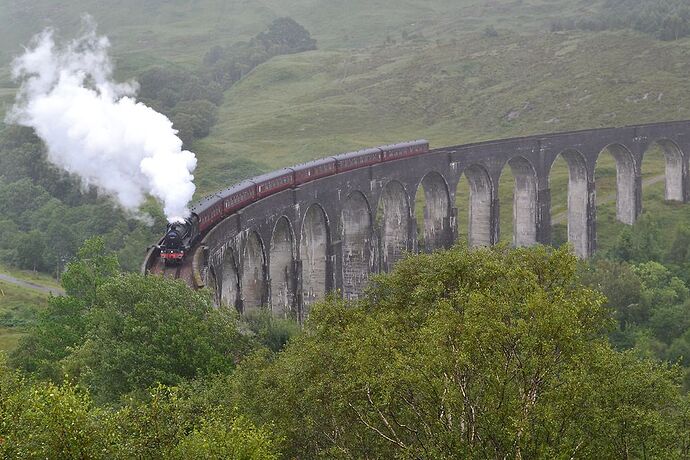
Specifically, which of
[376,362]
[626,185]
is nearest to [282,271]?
[376,362]

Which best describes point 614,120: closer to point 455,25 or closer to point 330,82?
point 330,82

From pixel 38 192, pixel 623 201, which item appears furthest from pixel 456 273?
pixel 38 192

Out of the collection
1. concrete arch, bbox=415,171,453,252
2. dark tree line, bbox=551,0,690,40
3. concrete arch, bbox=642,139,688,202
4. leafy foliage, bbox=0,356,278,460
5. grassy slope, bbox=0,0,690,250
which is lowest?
leafy foliage, bbox=0,356,278,460

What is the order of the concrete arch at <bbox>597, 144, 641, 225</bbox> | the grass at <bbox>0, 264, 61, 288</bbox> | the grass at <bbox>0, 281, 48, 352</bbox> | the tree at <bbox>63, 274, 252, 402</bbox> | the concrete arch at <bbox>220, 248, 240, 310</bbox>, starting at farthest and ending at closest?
1. the concrete arch at <bbox>597, 144, 641, 225</bbox>
2. the grass at <bbox>0, 264, 61, 288</bbox>
3. the grass at <bbox>0, 281, 48, 352</bbox>
4. the concrete arch at <bbox>220, 248, 240, 310</bbox>
5. the tree at <bbox>63, 274, 252, 402</bbox>

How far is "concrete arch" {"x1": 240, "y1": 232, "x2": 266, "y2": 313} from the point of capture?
53375 mm

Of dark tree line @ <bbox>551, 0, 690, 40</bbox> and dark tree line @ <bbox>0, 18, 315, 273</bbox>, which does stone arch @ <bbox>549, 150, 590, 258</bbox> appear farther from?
dark tree line @ <bbox>551, 0, 690, 40</bbox>

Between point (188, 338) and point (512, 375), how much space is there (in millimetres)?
14967

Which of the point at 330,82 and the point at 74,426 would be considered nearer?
the point at 74,426

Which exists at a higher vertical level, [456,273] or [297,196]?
[297,196]

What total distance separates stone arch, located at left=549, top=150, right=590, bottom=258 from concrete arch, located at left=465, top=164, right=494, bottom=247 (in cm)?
952

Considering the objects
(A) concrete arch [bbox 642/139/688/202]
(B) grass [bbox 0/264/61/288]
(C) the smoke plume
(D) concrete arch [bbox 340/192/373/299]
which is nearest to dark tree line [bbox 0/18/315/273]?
(B) grass [bbox 0/264/61/288]

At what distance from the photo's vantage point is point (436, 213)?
7562 cm

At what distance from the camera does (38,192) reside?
332 feet

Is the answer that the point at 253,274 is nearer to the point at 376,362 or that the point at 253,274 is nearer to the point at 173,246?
the point at 173,246
